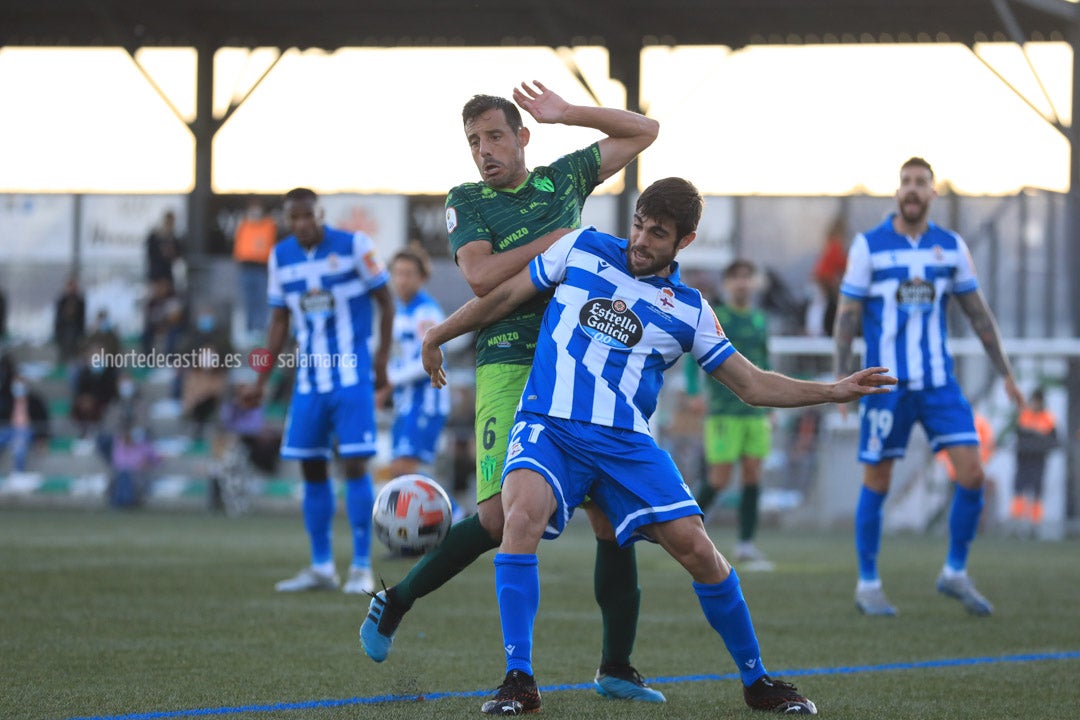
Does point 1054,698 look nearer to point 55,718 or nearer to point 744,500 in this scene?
point 55,718

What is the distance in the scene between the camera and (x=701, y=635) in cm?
773

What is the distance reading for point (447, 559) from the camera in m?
5.77

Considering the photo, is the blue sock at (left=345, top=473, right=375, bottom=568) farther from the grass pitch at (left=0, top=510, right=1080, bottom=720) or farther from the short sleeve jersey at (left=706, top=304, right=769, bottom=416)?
the short sleeve jersey at (left=706, top=304, right=769, bottom=416)

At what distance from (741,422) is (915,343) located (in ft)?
13.9

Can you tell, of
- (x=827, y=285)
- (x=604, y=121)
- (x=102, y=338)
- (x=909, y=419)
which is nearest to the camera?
(x=604, y=121)

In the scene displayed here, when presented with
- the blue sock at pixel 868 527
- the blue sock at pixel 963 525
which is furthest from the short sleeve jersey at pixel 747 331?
the blue sock at pixel 963 525

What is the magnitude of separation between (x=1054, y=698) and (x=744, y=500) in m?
7.04

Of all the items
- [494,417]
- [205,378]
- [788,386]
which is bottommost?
[205,378]

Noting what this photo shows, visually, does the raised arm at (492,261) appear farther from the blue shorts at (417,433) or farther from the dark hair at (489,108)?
the blue shorts at (417,433)

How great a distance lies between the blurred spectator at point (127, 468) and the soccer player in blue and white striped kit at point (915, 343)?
13663 mm

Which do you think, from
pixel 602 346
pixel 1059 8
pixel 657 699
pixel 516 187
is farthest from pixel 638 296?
pixel 1059 8

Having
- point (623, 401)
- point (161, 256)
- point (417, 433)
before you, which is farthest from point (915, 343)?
point (161, 256)

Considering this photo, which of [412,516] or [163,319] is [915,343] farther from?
[163,319]

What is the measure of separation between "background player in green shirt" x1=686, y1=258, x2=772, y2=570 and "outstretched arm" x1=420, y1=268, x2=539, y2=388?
23.7 feet
